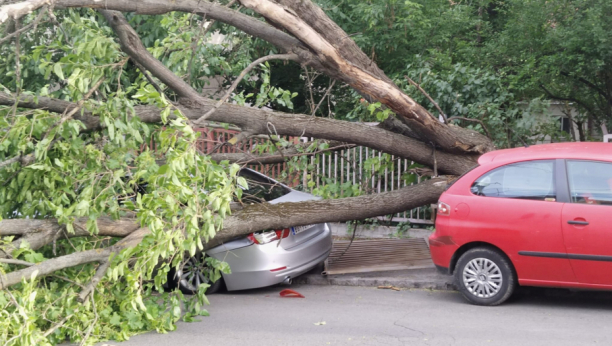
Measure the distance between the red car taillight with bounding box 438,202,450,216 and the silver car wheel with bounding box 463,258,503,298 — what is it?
1.98 ft

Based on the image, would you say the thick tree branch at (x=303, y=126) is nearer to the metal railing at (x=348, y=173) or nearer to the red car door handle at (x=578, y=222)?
the metal railing at (x=348, y=173)

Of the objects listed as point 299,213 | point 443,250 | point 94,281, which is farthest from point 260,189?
point 94,281

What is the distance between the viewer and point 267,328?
677 centimetres

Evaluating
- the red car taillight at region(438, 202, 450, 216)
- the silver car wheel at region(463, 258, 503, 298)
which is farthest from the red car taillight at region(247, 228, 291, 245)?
the silver car wheel at region(463, 258, 503, 298)

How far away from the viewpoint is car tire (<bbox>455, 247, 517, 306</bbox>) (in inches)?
283

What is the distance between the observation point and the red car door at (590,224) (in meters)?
6.63

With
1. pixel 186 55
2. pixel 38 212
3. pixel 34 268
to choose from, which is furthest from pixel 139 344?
pixel 186 55

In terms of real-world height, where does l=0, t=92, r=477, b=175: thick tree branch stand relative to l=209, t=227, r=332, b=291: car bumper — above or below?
above

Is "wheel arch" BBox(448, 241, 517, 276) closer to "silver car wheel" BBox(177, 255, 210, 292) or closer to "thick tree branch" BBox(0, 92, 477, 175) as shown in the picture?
"thick tree branch" BBox(0, 92, 477, 175)

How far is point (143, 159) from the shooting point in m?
6.71

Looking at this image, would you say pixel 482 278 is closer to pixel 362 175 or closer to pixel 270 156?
pixel 270 156

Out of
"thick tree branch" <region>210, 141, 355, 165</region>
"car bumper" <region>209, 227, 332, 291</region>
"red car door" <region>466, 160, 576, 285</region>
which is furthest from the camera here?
"thick tree branch" <region>210, 141, 355, 165</region>

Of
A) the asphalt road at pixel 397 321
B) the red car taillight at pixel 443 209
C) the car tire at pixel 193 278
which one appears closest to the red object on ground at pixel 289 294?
the asphalt road at pixel 397 321

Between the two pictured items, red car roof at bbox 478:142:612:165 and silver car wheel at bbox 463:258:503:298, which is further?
silver car wheel at bbox 463:258:503:298
